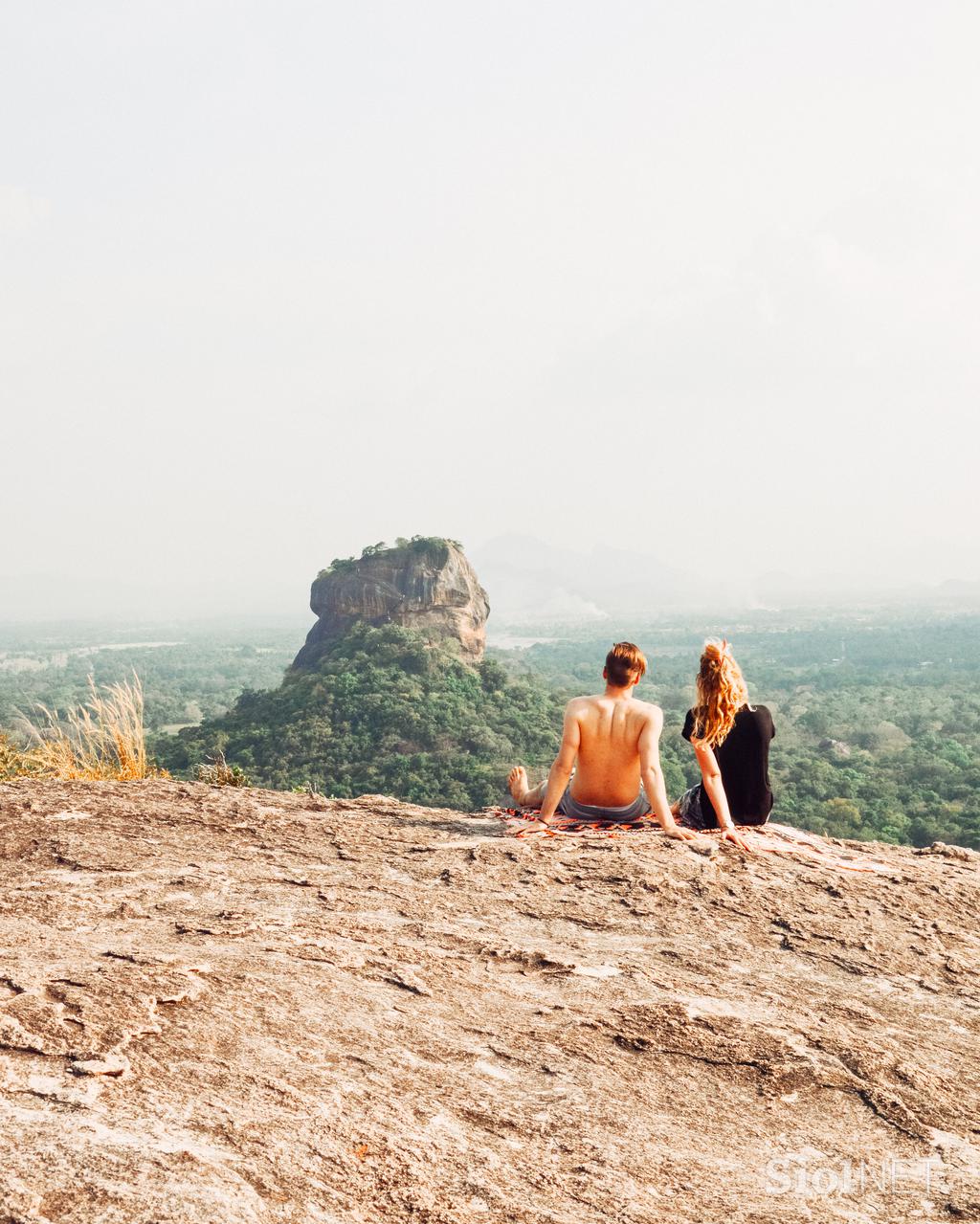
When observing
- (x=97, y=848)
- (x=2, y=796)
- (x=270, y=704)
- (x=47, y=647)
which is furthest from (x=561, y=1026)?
(x=47, y=647)

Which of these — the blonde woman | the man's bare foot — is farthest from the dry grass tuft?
the blonde woman

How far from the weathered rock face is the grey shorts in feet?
156

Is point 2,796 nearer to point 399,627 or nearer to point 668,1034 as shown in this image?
point 668,1034

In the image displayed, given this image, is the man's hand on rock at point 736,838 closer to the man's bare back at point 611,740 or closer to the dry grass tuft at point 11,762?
the man's bare back at point 611,740

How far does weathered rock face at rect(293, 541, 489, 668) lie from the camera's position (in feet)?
174

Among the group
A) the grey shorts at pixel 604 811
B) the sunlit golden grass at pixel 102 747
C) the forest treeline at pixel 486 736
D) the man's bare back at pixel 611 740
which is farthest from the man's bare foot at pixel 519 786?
the forest treeline at pixel 486 736

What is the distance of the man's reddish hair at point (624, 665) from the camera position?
4.86m

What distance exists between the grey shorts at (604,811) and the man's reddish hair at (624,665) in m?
0.67

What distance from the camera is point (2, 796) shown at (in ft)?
17.5

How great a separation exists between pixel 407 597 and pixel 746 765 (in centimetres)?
4825

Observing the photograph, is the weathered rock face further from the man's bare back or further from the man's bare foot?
the man's bare back

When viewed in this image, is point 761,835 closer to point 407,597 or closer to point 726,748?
point 726,748

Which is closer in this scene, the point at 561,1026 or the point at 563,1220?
the point at 563,1220

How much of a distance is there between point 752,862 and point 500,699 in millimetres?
44694
